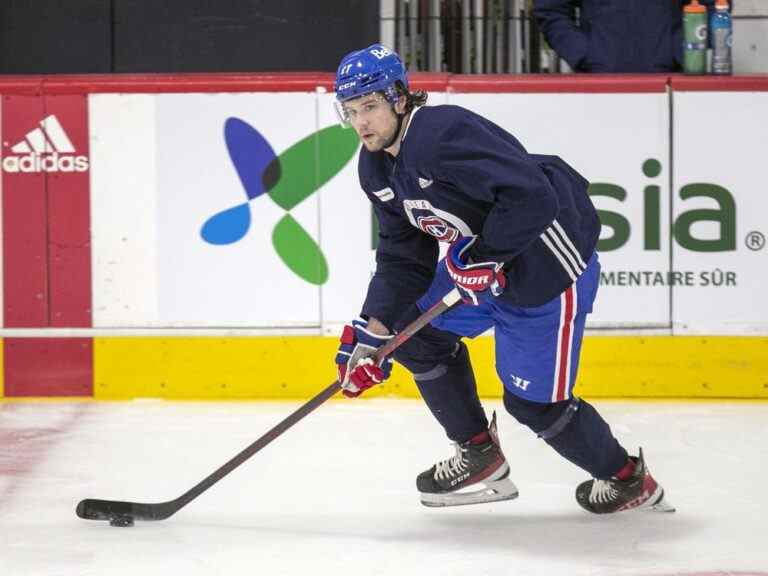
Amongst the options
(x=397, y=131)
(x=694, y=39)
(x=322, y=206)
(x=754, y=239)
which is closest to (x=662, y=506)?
(x=397, y=131)

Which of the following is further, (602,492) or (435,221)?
(602,492)

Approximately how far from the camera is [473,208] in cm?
335

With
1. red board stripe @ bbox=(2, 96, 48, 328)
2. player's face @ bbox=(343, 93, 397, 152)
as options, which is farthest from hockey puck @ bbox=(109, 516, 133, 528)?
red board stripe @ bbox=(2, 96, 48, 328)

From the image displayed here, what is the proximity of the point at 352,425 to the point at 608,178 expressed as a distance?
3.90 ft

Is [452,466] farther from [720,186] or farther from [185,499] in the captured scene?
[720,186]

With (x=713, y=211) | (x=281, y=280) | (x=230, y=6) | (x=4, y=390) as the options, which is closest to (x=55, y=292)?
(x=4, y=390)

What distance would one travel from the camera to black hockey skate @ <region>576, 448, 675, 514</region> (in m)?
3.59

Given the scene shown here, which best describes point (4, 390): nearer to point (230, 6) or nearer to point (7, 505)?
point (7, 505)

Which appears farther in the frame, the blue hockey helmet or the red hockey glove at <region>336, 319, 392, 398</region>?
the red hockey glove at <region>336, 319, 392, 398</region>

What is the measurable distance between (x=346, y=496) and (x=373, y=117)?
3.52 feet

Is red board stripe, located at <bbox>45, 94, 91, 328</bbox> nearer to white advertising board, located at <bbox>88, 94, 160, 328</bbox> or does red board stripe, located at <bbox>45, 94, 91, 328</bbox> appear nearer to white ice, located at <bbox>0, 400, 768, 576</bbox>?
white advertising board, located at <bbox>88, 94, 160, 328</bbox>

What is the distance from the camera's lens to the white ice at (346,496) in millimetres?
3305

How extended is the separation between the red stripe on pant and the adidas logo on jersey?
2201 mm

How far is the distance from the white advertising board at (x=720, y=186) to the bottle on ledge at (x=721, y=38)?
19 centimetres
